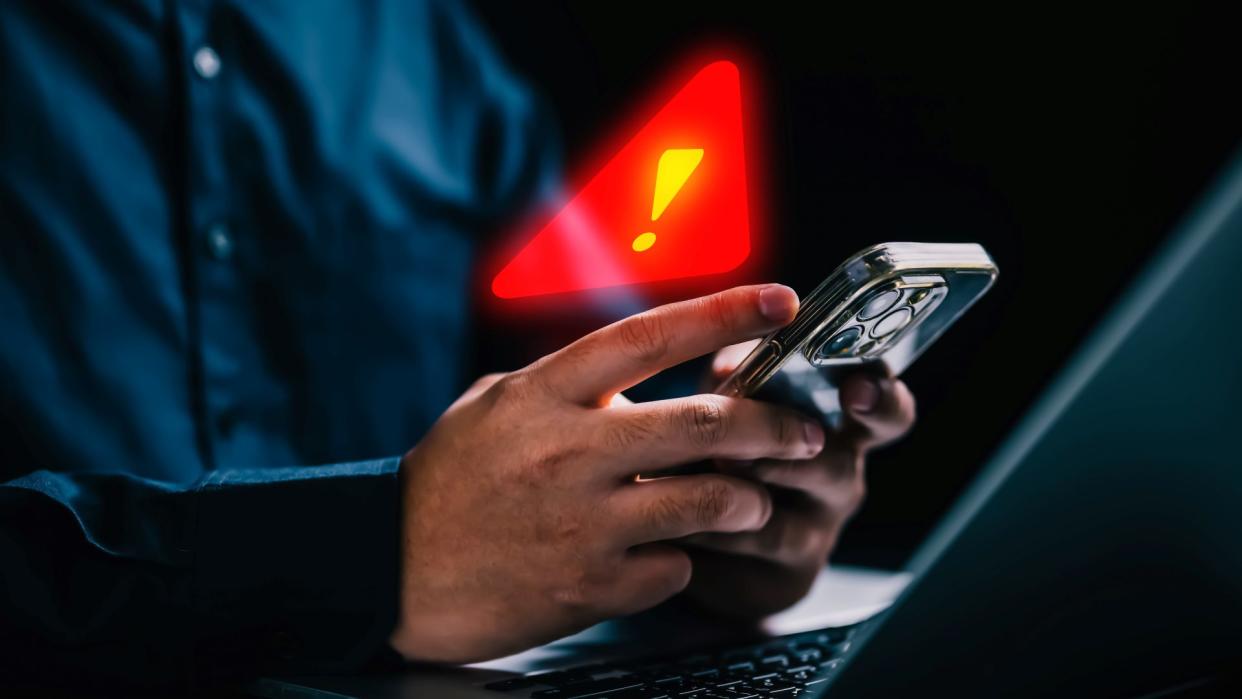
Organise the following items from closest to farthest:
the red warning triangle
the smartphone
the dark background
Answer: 1. the smartphone
2. the red warning triangle
3. the dark background

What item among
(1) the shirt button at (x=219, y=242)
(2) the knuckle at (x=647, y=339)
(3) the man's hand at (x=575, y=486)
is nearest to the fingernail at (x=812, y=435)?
(3) the man's hand at (x=575, y=486)

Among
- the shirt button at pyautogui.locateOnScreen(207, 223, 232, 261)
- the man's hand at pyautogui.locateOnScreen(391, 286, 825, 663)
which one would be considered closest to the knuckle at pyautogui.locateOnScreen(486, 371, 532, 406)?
the man's hand at pyautogui.locateOnScreen(391, 286, 825, 663)

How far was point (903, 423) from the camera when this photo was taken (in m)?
0.63

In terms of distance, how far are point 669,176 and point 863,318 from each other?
17cm

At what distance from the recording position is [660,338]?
19.0 inches

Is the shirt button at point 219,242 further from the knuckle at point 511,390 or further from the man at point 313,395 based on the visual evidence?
the knuckle at point 511,390

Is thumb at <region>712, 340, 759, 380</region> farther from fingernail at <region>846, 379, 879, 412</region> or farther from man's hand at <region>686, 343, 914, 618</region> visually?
fingernail at <region>846, 379, 879, 412</region>

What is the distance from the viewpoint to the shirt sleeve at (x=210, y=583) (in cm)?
53

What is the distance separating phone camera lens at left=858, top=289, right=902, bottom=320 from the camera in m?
0.45

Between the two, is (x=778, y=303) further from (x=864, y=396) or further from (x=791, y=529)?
(x=791, y=529)

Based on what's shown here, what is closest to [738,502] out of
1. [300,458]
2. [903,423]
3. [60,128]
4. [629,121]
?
[903,423]

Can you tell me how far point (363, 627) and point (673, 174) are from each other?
321 millimetres

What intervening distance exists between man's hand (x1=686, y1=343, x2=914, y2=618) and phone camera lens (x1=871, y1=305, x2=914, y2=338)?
0.32 feet

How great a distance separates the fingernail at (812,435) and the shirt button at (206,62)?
64 cm
